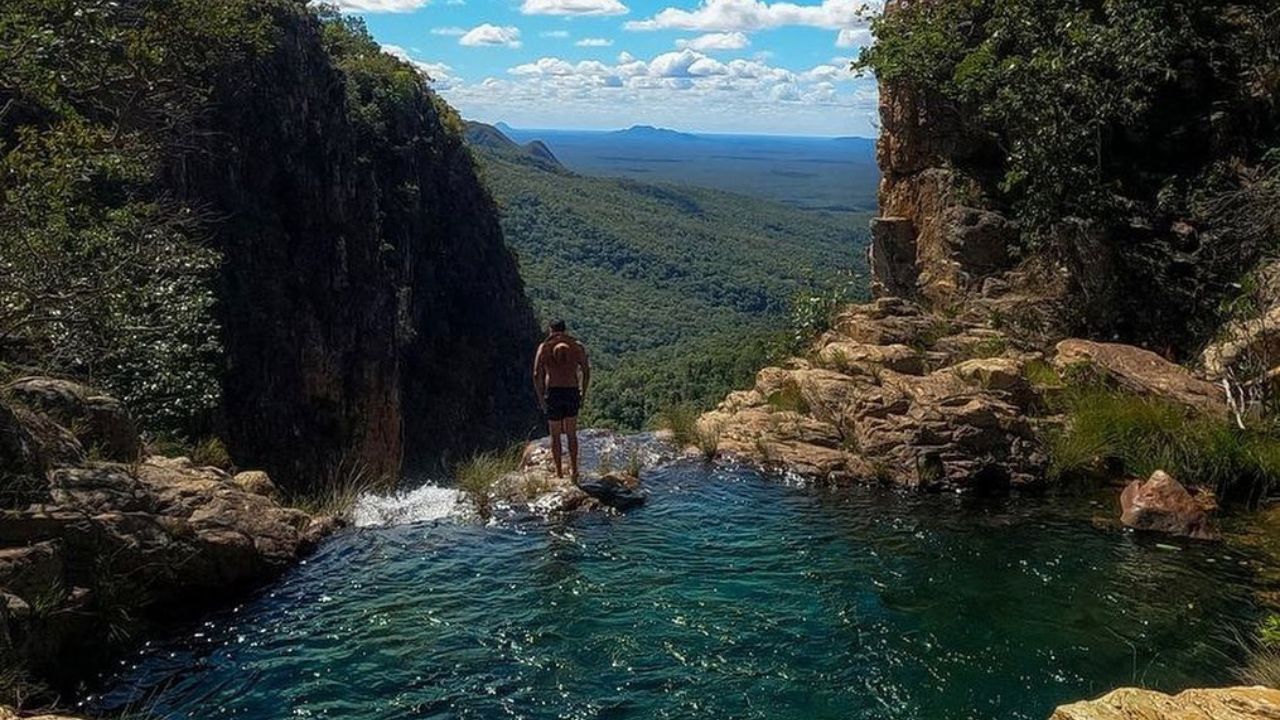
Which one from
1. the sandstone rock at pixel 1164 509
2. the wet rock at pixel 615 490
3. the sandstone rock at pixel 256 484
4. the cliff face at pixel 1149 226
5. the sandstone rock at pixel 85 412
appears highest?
the cliff face at pixel 1149 226

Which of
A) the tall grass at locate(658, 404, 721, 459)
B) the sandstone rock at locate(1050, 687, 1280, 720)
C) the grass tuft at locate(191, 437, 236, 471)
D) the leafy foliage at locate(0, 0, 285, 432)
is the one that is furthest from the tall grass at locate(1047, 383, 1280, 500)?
the leafy foliage at locate(0, 0, 285, 432)

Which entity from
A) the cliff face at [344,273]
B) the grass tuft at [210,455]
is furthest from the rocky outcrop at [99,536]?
the cliff face at [344,273]

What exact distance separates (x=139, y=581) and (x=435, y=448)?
57.7 metres

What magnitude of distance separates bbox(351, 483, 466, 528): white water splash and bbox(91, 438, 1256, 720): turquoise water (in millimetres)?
389

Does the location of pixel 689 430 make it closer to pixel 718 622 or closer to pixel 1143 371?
pixel 1143 371

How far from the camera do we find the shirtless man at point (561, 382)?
14.4m

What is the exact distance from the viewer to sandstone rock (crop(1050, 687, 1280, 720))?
550cm

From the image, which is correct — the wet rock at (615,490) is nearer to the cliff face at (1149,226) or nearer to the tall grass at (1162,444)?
the tall grass at (1162,444)

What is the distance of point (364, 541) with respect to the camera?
12445 millimetres

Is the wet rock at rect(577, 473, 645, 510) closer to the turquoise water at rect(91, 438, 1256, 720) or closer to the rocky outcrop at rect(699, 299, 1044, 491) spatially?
the turquoise water at rect(91, 438, 1256, 720)

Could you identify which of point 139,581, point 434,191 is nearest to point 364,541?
point 139,581

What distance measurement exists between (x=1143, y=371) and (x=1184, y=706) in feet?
38.2

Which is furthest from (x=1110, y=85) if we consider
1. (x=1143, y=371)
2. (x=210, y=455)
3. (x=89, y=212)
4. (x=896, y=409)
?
(x=89, y=212)

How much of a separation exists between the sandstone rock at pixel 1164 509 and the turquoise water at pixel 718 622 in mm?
414
